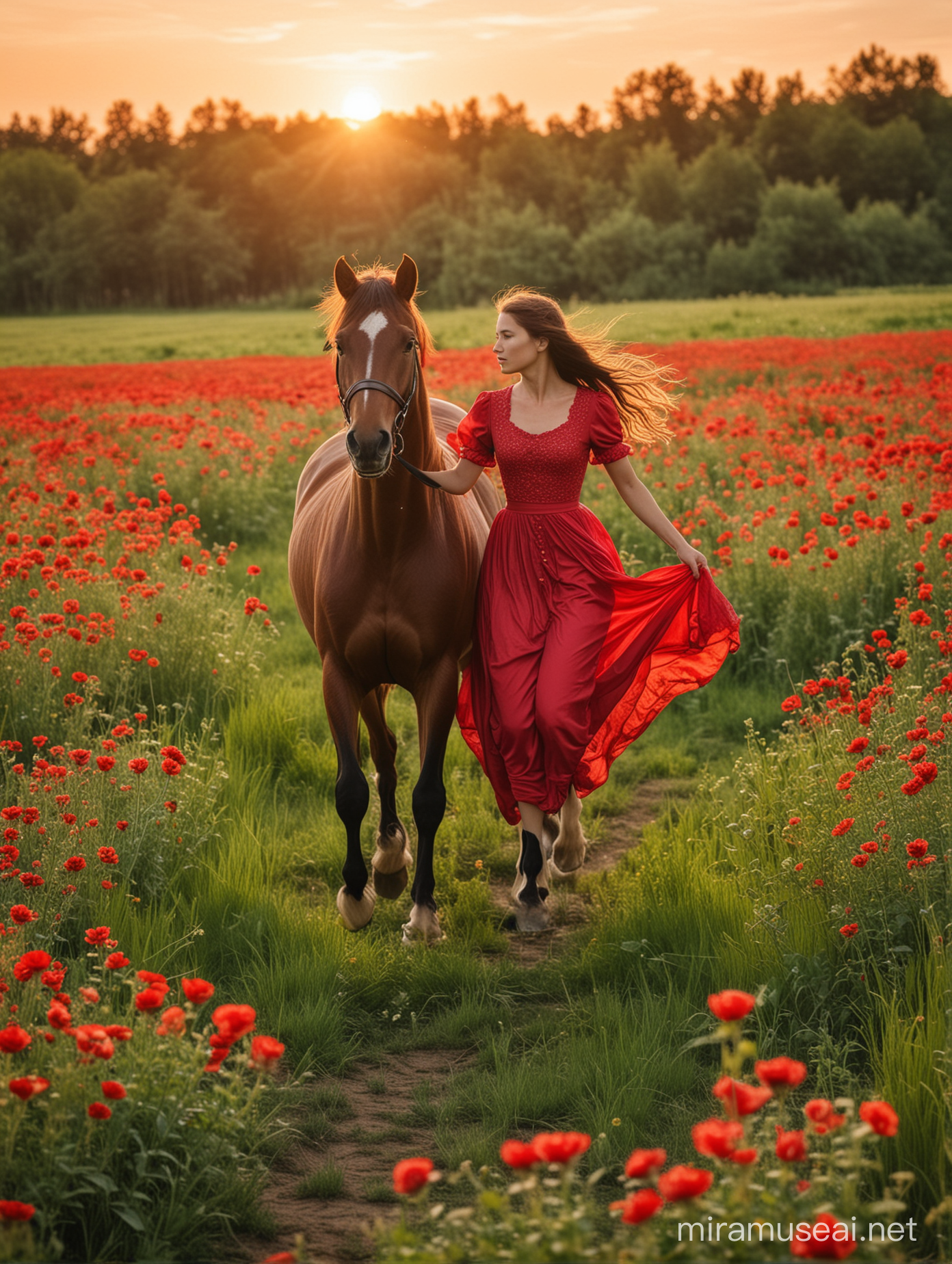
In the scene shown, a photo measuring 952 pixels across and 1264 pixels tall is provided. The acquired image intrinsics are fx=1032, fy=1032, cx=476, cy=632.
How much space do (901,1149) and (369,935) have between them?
264 centimetres

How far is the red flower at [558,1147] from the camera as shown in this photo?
1626 millimetres

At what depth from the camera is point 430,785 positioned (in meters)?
4.90

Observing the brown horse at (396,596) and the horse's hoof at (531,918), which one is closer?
the brown horse at (396,596)

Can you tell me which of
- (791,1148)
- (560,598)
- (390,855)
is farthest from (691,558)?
(791,1148)

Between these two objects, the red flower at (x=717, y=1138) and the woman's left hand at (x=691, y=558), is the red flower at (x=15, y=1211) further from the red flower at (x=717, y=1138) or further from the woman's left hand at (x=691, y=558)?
the woman's left hand at (x=691, y=558)

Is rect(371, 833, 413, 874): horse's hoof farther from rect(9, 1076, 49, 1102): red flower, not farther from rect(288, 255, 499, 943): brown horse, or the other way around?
rect(9, 1076, 49, 1102): red flower

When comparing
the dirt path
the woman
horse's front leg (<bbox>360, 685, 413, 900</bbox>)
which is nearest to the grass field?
the dirt path

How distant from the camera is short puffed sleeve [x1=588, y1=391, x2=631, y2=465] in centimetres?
491

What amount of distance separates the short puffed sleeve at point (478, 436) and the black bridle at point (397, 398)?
0.84ft

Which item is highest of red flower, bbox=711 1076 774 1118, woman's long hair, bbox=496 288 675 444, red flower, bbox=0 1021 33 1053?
woman's long hair, bbox=496 288 675 444

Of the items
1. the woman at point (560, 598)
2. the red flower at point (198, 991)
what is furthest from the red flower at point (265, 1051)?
the woman at point (560, 598)

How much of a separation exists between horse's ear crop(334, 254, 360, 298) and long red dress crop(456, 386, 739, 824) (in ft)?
2.82

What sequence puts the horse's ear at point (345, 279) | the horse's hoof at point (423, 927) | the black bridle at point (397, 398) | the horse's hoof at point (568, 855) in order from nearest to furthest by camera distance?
the black bridle at point (397, 398) < the horse's ear at point (345, 279) < the horse's hoof at point (423, 927) < the horse's hoof at point (568, 855)

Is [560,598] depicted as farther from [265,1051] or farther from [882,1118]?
[882,1118]
